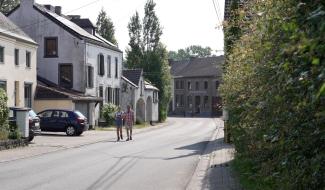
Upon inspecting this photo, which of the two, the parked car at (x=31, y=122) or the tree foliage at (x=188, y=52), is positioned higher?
the tree foliage at (x=188, y=52)

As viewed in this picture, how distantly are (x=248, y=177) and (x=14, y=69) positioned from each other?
28.2 meters

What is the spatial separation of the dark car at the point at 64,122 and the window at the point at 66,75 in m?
12.4

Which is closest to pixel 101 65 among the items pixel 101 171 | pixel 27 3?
pixel 27 3

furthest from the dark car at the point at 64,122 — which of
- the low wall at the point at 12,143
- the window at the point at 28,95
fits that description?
the low wall at the point at 12,143

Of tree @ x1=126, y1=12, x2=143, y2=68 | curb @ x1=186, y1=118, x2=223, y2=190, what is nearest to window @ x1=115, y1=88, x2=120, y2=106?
tree @ x1=126, y1=12, x2=143, y2=68

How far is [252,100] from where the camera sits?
7844mm

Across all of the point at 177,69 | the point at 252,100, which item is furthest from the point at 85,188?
the point at 177,69

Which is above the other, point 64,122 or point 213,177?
point 64,122

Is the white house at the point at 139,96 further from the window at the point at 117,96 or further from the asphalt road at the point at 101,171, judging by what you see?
the asphalt road at the point at 101,171

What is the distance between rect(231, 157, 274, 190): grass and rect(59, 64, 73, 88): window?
3354 cm

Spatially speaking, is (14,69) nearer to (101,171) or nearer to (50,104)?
(50,104)

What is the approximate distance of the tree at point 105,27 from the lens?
292 ft

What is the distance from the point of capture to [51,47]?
156 ft

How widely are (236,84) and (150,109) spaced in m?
55.0
